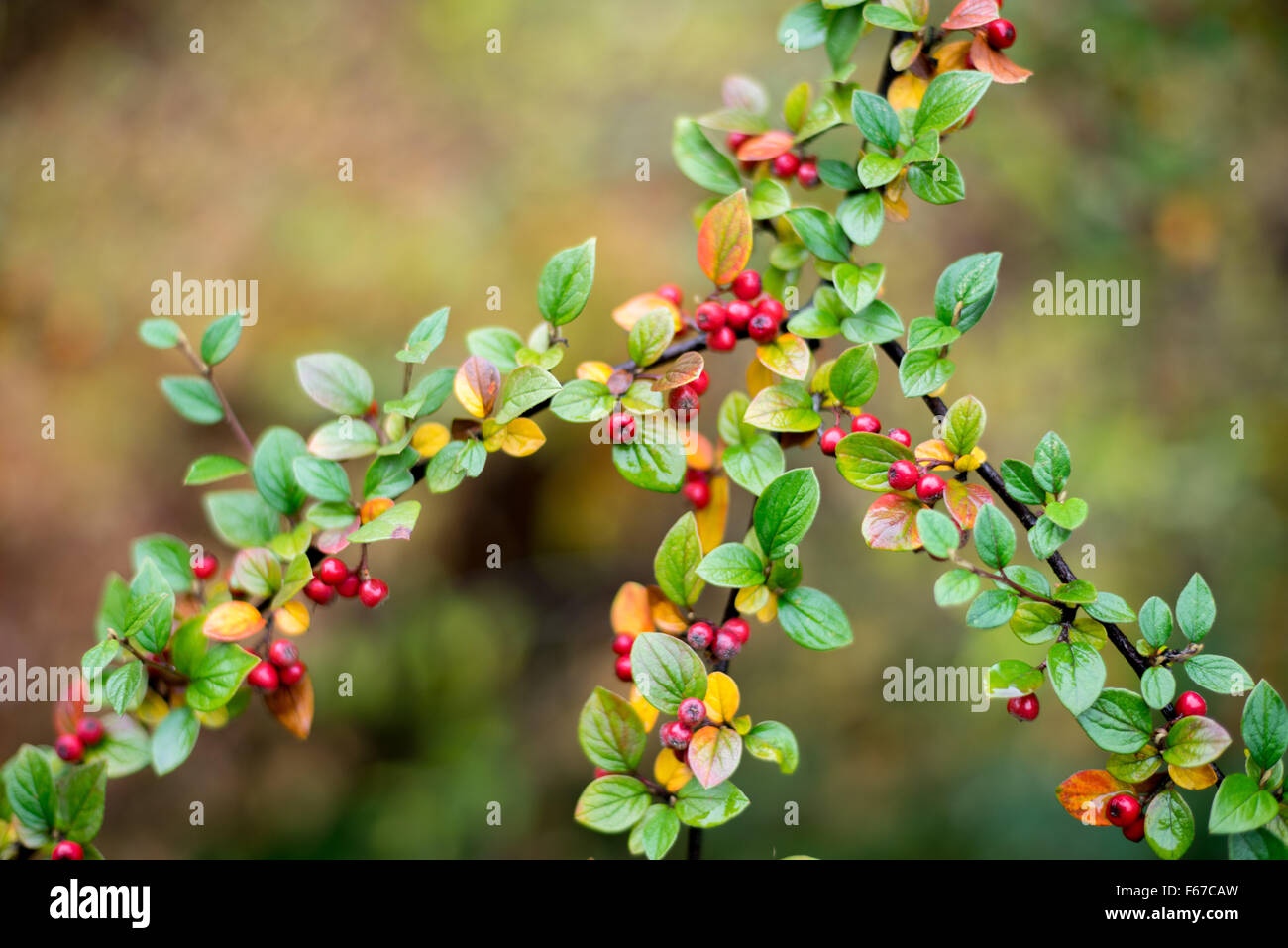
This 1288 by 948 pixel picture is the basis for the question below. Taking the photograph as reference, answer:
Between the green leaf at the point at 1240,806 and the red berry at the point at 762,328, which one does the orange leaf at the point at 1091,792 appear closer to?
the green leaf at the point at 1240,806

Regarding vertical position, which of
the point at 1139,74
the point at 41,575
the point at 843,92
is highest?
the point at 1139,74

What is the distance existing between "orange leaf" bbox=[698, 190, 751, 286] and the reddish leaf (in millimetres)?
294

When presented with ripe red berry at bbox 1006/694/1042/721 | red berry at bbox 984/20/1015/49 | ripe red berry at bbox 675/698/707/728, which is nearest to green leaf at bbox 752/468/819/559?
ripe red berry at bbox 675/698/707/728

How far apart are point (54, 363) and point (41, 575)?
62 centimetres

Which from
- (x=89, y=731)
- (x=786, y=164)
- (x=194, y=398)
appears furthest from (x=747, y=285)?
(x=89, y=731)

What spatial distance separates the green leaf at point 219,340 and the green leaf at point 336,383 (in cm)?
13

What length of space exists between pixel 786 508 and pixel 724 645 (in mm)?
151

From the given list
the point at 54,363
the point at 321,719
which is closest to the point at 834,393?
the point at 321,719

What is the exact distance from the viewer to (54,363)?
242 cm

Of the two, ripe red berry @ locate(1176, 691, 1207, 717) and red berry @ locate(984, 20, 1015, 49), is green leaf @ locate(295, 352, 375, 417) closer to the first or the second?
red berry @ locate(984, 20, 1015, 49)

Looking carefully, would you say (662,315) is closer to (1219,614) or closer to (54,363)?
(1219,614)

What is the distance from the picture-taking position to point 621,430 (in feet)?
2.69

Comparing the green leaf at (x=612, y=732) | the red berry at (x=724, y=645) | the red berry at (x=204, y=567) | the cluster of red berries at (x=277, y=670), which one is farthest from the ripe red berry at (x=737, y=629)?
the red berry at (x=204, y=567)

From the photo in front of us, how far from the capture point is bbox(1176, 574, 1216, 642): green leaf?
30.5 inches
